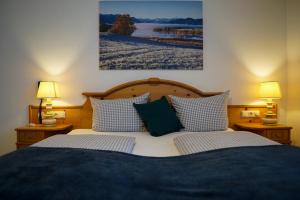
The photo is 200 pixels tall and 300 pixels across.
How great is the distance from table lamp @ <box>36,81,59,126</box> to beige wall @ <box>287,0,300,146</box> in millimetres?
2616

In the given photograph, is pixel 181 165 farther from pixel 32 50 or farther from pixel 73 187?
pixel 32 50

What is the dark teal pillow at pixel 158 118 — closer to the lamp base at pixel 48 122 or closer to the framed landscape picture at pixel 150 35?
the framed landscape picture at pixel 150 35

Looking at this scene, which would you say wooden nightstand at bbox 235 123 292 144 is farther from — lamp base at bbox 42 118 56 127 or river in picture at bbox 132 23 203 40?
lamp base at bbox 42 118 56 127

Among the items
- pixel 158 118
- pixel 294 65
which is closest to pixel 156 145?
pixel 158 118

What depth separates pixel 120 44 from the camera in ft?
8.93

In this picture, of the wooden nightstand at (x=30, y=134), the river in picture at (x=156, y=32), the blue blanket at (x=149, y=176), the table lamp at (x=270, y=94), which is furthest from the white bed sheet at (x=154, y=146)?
the river in picture at (x=156, y=32)

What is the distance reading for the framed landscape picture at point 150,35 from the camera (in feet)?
8.88

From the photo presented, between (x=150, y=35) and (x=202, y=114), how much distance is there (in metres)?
1.10

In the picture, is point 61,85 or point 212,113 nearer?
point 212,113

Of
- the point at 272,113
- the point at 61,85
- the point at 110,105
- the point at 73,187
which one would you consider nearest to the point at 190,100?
the point at 110,105

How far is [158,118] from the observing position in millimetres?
2221

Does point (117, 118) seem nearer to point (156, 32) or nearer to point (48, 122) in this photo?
point (48, 122)

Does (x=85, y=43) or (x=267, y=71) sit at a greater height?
(x=85, y=43)

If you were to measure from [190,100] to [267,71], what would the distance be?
3.48 ft
